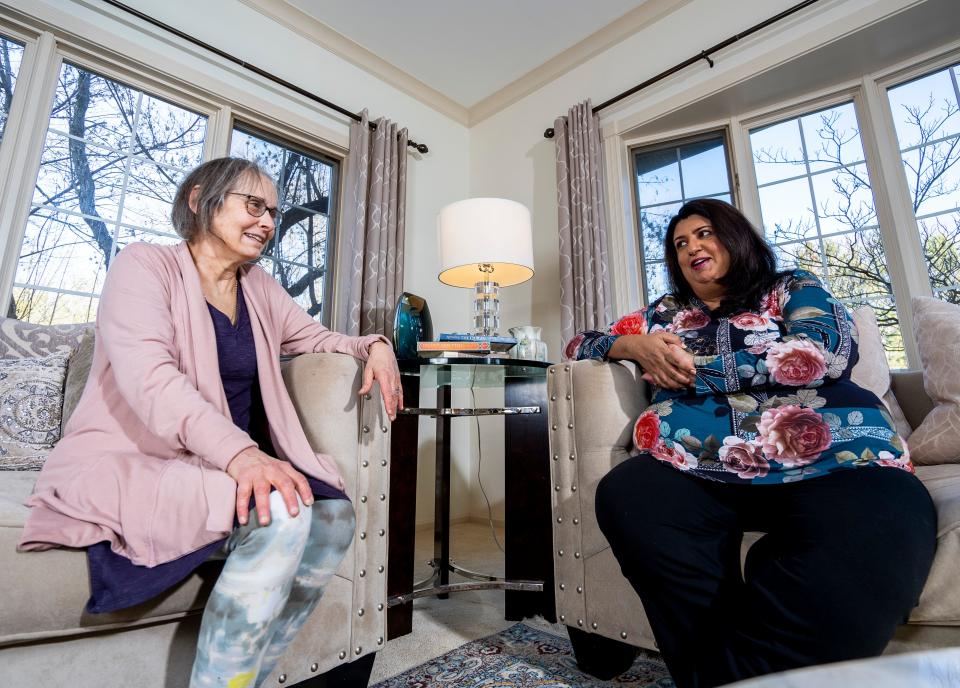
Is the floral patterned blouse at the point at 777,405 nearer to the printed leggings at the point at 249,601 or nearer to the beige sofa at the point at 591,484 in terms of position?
the beige sofa at the point at 591,484

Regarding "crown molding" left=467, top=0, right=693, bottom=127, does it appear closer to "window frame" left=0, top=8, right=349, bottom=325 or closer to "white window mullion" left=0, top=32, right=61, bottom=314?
"window frame" left=0, top=8, right=349, bottom=325

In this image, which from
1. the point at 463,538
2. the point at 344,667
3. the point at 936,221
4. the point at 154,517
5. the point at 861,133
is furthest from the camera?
the point at 463,538

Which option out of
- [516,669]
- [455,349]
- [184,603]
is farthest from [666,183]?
[184,603]

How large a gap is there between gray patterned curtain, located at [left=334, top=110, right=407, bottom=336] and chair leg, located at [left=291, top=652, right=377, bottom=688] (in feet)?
5.13

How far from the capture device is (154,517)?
2.31ft

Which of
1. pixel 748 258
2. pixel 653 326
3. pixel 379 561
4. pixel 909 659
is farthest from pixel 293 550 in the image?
pixel 748 258

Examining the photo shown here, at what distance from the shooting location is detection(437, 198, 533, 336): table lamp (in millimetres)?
1970

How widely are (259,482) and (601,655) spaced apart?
84 cm

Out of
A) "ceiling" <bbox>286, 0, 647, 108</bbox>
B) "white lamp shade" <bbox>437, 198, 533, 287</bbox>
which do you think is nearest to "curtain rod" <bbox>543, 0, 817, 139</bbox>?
"ceiling" <bbox>286, 0, 647, 108</bbox>

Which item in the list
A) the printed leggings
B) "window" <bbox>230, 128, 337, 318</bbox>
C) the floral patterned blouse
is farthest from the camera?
"window" <bbox>230, 128, 337, 318</bbox>

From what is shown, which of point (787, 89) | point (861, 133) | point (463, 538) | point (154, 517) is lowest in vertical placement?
point (463, 538)

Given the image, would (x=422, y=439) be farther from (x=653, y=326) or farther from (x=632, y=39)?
(x=632, y=39)

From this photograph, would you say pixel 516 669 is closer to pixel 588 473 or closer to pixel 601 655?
pixel 601 655

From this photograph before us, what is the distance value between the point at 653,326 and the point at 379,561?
867mm
